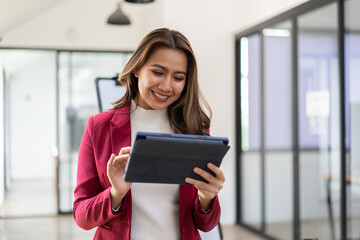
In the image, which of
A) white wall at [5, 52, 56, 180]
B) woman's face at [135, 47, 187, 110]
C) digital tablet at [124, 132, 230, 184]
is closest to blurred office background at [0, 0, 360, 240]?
white wall at [5, 52, 56, 180]

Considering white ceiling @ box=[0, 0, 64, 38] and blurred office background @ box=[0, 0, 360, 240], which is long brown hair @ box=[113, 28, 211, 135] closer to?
blurred office background @ box=[0, 0, 360, 240]

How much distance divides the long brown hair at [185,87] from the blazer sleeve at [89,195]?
7.0 inches

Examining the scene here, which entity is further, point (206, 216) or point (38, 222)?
point (38, 222)

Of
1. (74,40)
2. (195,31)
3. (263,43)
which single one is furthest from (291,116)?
(74,40)

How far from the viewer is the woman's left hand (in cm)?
115

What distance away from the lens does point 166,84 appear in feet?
4.11

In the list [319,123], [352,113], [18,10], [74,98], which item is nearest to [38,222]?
[74,98]

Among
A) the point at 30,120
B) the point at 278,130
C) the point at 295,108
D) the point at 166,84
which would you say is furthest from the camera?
the point at 30,120

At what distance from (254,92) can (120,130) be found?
14.2 ft

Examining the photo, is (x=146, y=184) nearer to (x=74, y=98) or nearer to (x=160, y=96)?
(x=160, y=96)

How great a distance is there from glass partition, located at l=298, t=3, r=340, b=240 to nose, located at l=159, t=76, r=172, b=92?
2954 millimetres

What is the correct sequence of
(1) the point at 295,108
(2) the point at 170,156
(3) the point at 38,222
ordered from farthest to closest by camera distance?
(3) the point at 38,222 → (1) the point at 295,108 → (2) the point at 170,156

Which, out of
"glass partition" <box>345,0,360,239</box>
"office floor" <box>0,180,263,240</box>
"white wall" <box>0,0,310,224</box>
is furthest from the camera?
"white wall" <box>0,0,310,224</box>

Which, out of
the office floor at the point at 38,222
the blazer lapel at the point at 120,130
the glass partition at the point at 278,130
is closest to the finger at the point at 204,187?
the blazer lapel at the point at 120,130
